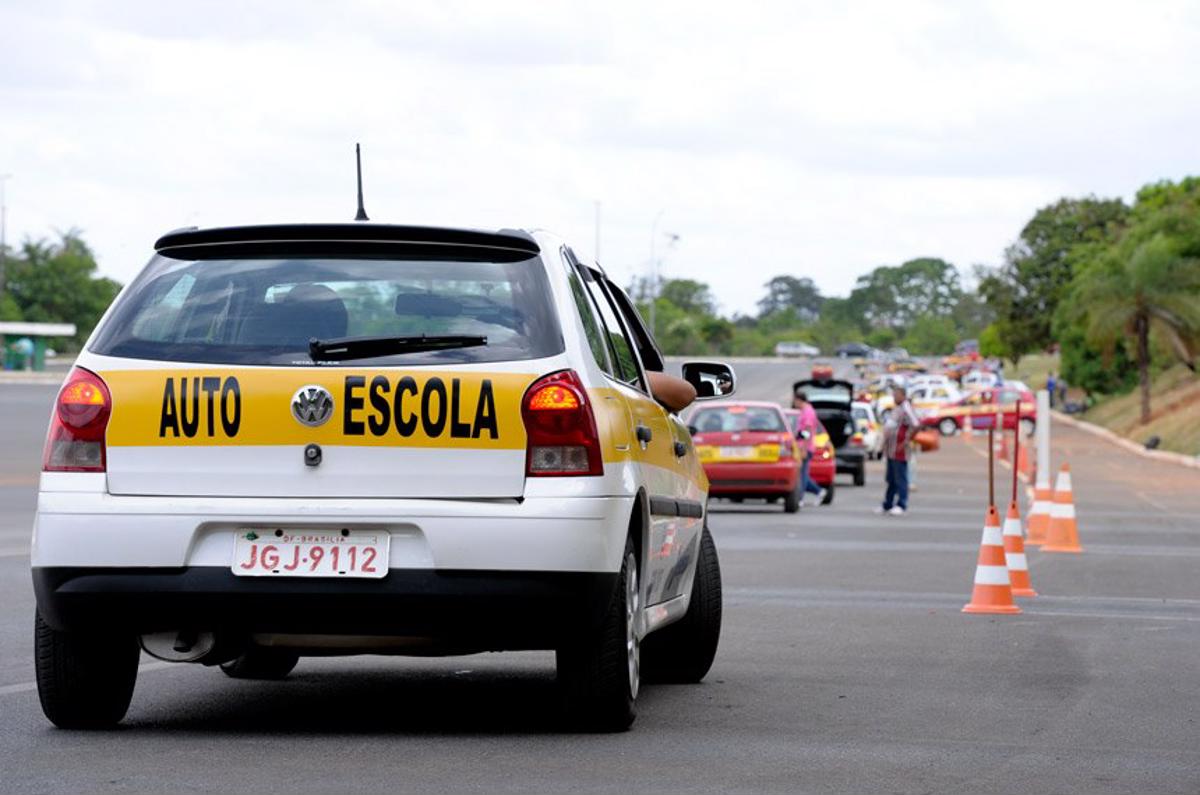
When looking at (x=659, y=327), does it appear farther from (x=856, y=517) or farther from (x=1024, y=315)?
(x=856, y=517)

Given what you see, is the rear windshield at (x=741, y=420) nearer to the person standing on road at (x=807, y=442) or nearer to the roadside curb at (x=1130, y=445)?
the person standing on road at (x=807, y=442)

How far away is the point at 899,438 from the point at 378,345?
21.7 meters

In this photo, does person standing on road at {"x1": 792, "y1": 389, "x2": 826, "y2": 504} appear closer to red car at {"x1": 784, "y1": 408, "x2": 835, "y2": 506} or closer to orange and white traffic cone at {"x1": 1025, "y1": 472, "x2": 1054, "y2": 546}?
red car at {"x1": 784, "y1": 408, "x2": 835, "y2": 506}

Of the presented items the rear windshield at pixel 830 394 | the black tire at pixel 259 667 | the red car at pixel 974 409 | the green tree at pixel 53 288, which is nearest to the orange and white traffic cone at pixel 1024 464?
A: the rear windshield at pixel 830 394

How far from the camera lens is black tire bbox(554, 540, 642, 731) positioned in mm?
7781

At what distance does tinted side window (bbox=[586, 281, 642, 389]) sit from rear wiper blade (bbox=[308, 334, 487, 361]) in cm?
99

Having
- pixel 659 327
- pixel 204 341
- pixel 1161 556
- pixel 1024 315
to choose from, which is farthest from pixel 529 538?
pixel 659 327

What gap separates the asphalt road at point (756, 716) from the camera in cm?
713

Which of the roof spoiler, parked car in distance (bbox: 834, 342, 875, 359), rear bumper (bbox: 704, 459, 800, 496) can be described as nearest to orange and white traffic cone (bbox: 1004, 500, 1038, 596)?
the roof spoiler

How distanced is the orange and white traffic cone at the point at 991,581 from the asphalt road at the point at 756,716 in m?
0.24

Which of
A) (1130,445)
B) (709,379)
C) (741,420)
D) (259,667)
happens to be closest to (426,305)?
(259,667)

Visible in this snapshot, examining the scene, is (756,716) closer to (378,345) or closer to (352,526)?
(352,526)

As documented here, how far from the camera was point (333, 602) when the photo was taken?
24.2 ft

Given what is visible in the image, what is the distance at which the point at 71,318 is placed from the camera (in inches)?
5694
